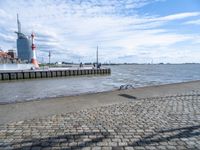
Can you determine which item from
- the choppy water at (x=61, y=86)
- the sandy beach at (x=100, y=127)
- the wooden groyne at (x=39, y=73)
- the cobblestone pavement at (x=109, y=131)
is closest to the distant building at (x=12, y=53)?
the wooden groyne at (x=39, y=73)

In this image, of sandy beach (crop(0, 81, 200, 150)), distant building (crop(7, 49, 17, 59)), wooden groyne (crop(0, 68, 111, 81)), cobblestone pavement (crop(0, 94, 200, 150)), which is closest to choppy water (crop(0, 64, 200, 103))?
wooden groyne (crop(0, 68, 111, 81))

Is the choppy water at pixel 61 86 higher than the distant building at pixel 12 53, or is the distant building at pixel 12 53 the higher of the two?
the distant building at pixel 12 53

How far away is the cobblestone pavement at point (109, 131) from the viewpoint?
4109mm

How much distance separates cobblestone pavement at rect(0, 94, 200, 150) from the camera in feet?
13.5

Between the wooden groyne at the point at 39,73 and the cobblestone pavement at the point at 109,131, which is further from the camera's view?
the wooden groyne at the point at 39,73

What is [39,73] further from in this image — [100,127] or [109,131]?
[109,131]

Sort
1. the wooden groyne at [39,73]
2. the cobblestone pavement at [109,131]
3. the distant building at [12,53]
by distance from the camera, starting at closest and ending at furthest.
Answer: the cobblestone pavement at [109,131]
the wooden groyne at [39,73]
the distant building at [12,53]

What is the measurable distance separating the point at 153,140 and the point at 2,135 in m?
3.30

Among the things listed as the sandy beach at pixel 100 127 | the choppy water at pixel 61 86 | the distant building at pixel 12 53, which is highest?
the distant building at pixel 12 53

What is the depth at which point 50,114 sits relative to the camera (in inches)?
A: 260

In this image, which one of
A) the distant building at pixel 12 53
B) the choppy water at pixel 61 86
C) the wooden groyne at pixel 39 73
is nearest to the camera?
the choppy water at pixel 61 86

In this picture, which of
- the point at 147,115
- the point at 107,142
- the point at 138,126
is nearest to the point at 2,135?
the point at 107,142

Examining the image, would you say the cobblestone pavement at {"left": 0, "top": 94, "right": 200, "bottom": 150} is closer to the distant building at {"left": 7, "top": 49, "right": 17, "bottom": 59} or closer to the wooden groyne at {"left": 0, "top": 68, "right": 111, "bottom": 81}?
the wooden groyne at {"left": 0, "top": 68, "right": 111, "bottom": 81}

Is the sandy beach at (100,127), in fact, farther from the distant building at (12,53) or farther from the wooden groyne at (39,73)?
the distant building at (12,53)
